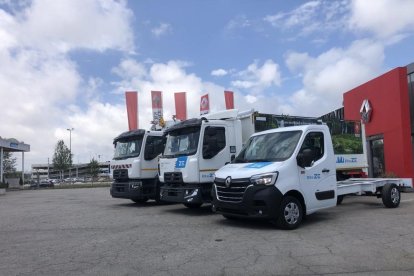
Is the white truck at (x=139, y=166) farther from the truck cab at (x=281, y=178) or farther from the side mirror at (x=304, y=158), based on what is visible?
the side mirror at (x=304, y=158)

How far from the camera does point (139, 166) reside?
15406 millimetres

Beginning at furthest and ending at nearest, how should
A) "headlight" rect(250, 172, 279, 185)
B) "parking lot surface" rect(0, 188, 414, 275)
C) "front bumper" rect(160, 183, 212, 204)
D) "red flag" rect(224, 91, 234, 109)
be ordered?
"red flag" rect(224, 91, 234, 109) → "front bumper" rect(160, 183, 212, 204) → "headlight" rect(250, 172, 279, 185) → "parking lot surface" rect(0, 188, 414, 275)

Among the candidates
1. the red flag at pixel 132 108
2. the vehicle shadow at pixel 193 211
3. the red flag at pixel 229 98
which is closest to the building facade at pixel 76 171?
the red flag at pixel 132 108

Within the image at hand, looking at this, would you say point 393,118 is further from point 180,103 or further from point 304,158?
point 304,158

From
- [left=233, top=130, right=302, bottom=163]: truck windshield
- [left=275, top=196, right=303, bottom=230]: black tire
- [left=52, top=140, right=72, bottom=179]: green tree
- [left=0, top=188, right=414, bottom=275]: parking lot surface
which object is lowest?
[left=0, top=188, right=414, bottom=275]: parking lot surface

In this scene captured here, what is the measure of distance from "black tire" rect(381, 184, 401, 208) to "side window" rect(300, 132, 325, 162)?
11.9 ft

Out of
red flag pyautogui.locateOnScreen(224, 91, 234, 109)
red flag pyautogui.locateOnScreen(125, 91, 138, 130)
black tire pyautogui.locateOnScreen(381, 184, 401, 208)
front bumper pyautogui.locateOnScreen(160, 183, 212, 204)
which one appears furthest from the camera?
red flag pyautogui.locateOnScreen(125, 91, 138, 130)

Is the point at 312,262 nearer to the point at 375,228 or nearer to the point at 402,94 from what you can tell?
the point at 375,228

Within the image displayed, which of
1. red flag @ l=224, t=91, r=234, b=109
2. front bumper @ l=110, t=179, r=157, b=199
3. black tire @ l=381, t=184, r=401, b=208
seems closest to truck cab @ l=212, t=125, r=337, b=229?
black tire @ l=381, t=184, r=401, b=208

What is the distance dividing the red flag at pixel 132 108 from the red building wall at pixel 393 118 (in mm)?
13636

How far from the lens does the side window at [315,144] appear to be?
10367mm

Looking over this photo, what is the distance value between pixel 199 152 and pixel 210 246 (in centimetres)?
472

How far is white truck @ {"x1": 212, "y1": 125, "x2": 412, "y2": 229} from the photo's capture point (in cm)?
936

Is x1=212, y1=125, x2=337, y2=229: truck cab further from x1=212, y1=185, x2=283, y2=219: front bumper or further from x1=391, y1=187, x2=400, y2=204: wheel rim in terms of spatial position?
x1=391, y1=187, x2=400, y2=204: wheel rim
